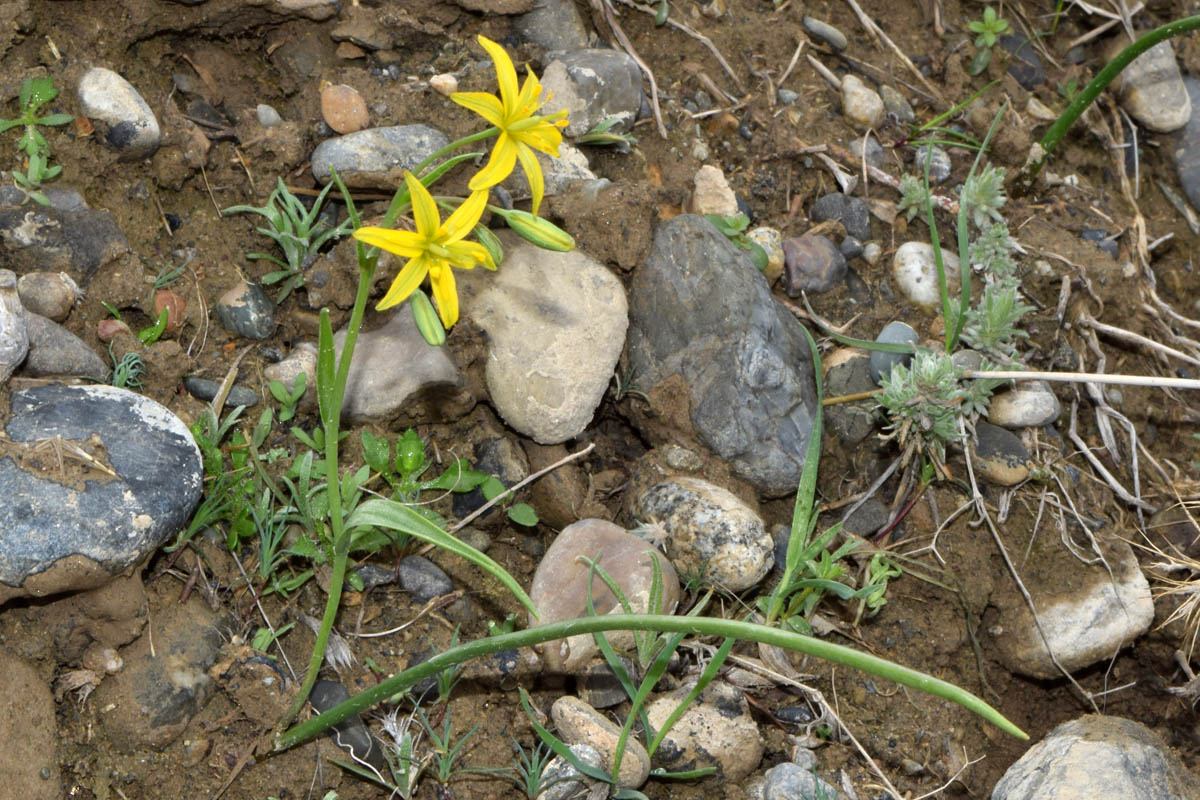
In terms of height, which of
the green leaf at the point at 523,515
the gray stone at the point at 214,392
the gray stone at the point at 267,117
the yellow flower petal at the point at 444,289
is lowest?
the green leaf at the point at 523,515

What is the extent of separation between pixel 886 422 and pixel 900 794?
126 centimetres

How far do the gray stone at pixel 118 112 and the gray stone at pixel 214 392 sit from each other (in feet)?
2.57

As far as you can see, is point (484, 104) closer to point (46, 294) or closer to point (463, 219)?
point (463, 219)

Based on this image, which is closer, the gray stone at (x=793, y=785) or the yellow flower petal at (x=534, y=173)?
the yellow flower petal at (x=534, y=173)

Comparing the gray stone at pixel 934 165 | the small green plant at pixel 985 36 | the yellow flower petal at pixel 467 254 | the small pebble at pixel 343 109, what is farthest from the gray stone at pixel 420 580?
the small green plant at pixel 985 36

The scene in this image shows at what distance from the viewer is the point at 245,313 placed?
3.20 m

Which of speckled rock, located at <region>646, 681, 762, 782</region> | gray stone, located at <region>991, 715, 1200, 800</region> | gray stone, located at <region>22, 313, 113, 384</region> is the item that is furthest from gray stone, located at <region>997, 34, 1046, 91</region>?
gray stone, located at <region>22, 313, 113, 384</region>

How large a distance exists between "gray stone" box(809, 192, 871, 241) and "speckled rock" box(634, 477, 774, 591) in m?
1.36

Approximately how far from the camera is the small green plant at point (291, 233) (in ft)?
10.6

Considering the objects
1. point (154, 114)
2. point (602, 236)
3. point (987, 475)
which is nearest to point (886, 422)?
point (987, 475)

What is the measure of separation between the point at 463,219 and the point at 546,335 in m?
1.09

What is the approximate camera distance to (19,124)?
3064 millimetres

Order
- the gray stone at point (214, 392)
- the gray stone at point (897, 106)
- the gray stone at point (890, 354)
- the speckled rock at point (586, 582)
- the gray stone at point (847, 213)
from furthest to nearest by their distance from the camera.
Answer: the gray stone at point (897, 106) → the gray stone at point (847, 213) → the gray stone at point (890, 354) → the gray stone at point (214, 392) → the speckled rock at point (586, 582)

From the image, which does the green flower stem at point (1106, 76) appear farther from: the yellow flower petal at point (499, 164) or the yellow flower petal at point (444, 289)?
the yellow flower petal at point (444, 289)
